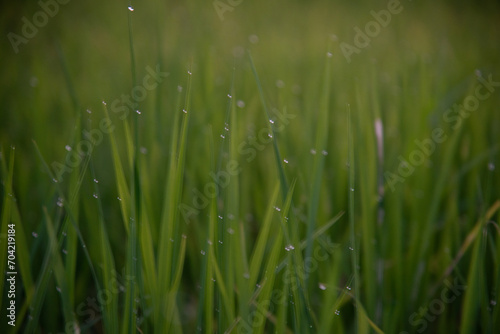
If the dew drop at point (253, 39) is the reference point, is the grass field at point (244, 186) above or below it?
below

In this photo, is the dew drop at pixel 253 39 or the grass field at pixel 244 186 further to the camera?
the dew drop at pixel 253 39

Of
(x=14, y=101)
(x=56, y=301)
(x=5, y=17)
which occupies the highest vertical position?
(x=5, y=17)

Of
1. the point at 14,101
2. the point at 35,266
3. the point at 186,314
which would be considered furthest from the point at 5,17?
the point at 186,314

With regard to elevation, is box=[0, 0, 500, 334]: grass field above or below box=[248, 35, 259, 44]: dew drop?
below

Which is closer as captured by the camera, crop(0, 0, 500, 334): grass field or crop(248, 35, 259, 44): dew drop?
crop(0, 0, 500, 334): grass field

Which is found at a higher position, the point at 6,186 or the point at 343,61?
the point at 343,61

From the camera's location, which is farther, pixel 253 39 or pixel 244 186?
pixel 253 39

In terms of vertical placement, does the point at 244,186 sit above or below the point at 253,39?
below

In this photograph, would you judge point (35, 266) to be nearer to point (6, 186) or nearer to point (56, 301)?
point (56, 301)
